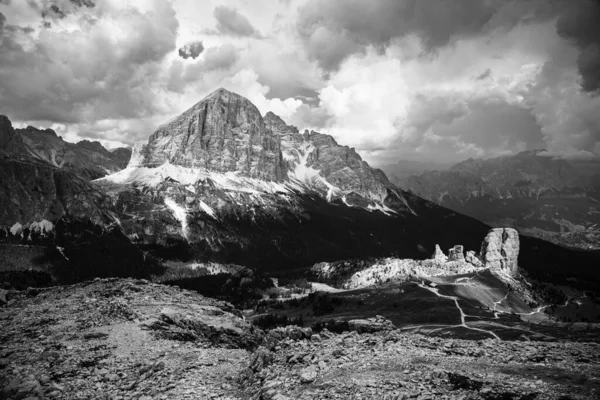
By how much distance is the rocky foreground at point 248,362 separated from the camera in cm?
2211

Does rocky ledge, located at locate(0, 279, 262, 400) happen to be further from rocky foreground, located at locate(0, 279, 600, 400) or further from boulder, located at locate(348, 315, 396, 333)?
boulder, located at locate(348, 315, 396, 333)

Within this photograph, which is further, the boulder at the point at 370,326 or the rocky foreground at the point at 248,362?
the boulder at the point at 370,326

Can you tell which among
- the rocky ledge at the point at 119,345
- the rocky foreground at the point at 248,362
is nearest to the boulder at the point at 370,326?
the rocky foreground at the point at 248,362

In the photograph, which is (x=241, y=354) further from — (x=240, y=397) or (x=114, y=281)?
(x=114, y=281)

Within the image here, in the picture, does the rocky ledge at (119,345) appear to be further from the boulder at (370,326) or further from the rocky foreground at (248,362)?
the boulder at (370,326)

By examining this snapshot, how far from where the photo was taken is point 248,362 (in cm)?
3375

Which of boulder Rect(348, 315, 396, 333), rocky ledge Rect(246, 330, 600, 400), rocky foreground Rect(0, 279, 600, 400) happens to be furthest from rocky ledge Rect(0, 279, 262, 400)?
boulder Rect(348, 315, 396, 333)

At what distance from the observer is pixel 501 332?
128375 mm

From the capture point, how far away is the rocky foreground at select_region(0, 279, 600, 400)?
2211cm

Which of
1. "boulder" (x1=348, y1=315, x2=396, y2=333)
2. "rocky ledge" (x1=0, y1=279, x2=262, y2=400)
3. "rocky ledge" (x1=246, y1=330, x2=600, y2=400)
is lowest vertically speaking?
"rocky ledge" (x1=0, y1=279, x2=262, y2=400)

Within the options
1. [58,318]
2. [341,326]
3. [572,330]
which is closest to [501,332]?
[572,330]

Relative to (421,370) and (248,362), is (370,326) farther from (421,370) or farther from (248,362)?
(421,370)

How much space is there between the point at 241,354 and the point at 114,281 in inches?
1444

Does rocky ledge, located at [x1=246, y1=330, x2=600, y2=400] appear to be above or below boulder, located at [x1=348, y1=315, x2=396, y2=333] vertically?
above
